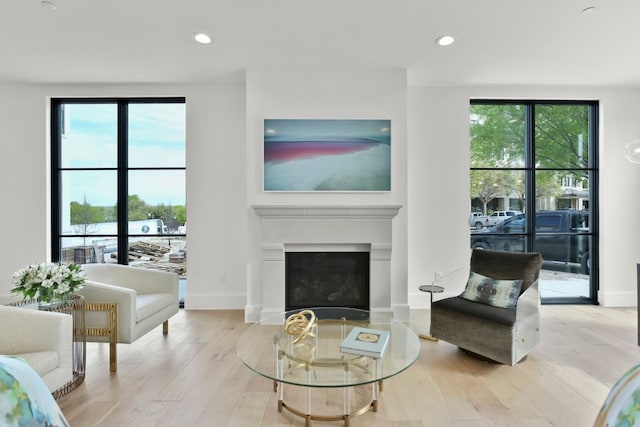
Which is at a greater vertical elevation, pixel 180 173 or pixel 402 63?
pixel 402 63

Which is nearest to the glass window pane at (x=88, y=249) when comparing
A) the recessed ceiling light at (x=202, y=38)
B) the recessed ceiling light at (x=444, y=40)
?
the recessed ceiling light at (x=202, y=38)

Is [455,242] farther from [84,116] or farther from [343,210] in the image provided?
[84,116]

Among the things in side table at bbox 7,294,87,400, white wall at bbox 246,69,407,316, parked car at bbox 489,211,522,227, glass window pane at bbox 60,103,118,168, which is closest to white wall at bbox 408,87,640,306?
parked car at bbox 489,211,522,227

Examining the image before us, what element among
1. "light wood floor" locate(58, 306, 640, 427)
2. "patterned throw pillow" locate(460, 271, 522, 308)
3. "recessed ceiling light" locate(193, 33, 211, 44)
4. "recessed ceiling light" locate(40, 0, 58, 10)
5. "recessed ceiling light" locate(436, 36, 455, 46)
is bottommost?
"light wood floor" locate(58, 306, 640, 427)

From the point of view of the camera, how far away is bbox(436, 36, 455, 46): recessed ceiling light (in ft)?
10.5

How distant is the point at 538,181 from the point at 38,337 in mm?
5249

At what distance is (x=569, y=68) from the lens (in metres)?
3.85

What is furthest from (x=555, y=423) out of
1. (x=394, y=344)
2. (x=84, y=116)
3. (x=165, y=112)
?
(x=84, y=116)

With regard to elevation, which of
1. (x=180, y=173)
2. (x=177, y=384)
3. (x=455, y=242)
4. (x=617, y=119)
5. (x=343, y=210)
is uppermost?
(x=617, y=119)

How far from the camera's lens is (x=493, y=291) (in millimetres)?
2996

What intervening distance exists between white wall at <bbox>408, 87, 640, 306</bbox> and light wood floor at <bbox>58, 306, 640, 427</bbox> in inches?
50.7

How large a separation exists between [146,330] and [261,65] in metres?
2.83

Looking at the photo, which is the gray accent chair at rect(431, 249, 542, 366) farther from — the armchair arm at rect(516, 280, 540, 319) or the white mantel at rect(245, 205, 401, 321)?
the white mantel at rect(245, 205, 401, 321)

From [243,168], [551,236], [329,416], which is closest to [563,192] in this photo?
[551,236]
